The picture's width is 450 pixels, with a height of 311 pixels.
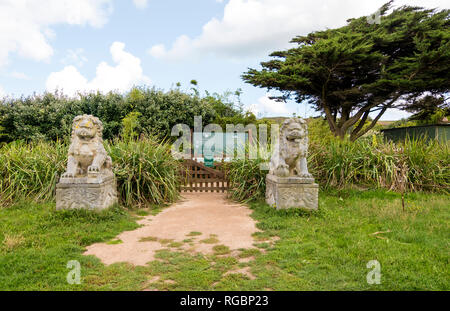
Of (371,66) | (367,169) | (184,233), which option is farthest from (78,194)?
(371,66)

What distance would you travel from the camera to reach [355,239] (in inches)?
132

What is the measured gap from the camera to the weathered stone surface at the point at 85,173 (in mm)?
4312

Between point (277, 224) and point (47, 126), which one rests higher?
point (47, 126)

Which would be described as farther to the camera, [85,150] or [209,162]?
[209,162]

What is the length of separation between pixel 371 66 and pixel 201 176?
28.9 ft

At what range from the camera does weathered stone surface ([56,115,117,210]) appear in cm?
431

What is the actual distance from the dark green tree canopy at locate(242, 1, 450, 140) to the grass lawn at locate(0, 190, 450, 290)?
→ 7316 millimetres

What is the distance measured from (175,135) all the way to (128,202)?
6147 mm

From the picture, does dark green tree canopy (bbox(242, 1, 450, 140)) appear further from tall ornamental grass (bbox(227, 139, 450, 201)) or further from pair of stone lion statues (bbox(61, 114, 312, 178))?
pair of stone lion statues (bbox(61, 114, 312, 178))

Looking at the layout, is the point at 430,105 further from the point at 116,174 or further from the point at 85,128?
the point at 85,128

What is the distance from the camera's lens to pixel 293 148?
15.6 feet

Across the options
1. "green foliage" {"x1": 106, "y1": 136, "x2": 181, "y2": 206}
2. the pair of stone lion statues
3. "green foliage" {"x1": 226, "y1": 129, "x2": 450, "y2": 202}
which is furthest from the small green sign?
the pair of stone lion statues
